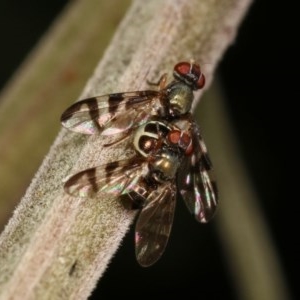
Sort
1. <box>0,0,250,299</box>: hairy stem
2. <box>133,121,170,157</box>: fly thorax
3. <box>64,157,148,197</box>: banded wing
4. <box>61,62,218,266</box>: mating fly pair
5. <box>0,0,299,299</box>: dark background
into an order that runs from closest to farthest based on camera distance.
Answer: <box>0,0,250,299</box>: hairy stem < <box>64,157,148,197</box>: banded wing < <box>61,62,218,266</box>: mating fly pair < <box>133,121,170,157</box>: fly thorax < <box>0,0,299,299</box>: dark background

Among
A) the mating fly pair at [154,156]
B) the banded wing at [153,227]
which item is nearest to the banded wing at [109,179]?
the mating fly pair at [154,156]

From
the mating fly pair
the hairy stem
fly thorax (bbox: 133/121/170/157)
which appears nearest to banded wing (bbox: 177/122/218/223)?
the mating fly pair

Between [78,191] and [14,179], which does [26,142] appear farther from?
[78,191]

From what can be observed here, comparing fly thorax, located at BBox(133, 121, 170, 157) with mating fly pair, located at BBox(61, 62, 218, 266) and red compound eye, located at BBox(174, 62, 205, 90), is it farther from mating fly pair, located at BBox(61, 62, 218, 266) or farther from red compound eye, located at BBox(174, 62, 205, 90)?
red compound eye, located at BBox(174, 62, 205, 90)

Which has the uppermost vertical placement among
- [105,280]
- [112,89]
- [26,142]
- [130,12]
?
[130,12]

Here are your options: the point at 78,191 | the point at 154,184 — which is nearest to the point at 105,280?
the point at 154,184

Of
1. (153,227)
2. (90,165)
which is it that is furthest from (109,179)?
(153,227)

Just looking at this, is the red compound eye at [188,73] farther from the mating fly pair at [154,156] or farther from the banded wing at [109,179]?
the banded wing at [109,179]
